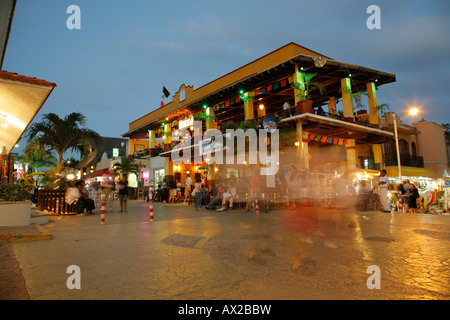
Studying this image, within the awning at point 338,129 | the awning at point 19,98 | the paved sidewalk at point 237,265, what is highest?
the awning at point 338,129

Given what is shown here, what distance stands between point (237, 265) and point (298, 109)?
1526 centimetres

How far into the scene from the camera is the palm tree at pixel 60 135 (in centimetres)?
1439

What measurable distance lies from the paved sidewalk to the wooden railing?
6905 mm

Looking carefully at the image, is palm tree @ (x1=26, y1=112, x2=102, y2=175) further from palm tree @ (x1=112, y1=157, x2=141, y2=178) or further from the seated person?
palm tree @ (x1=112, y1=157, x2=141, y2=178)

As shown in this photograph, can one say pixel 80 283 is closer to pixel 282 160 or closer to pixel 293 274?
pixel 293 274

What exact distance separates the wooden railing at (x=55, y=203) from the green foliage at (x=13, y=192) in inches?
180

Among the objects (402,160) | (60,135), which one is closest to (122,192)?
(60,135)

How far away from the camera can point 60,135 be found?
577 inches

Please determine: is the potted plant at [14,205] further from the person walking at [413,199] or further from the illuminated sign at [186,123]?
the illuminated sign at [186,123]

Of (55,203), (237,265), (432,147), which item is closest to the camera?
(237,265)

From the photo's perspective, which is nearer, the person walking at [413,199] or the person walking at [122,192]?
the person walking at [413,199]

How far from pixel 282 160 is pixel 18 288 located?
65.7 feet

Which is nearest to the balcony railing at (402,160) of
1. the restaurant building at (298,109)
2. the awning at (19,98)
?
the restaurant building at (298,109)

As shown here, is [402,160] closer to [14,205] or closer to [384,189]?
[384,189]
